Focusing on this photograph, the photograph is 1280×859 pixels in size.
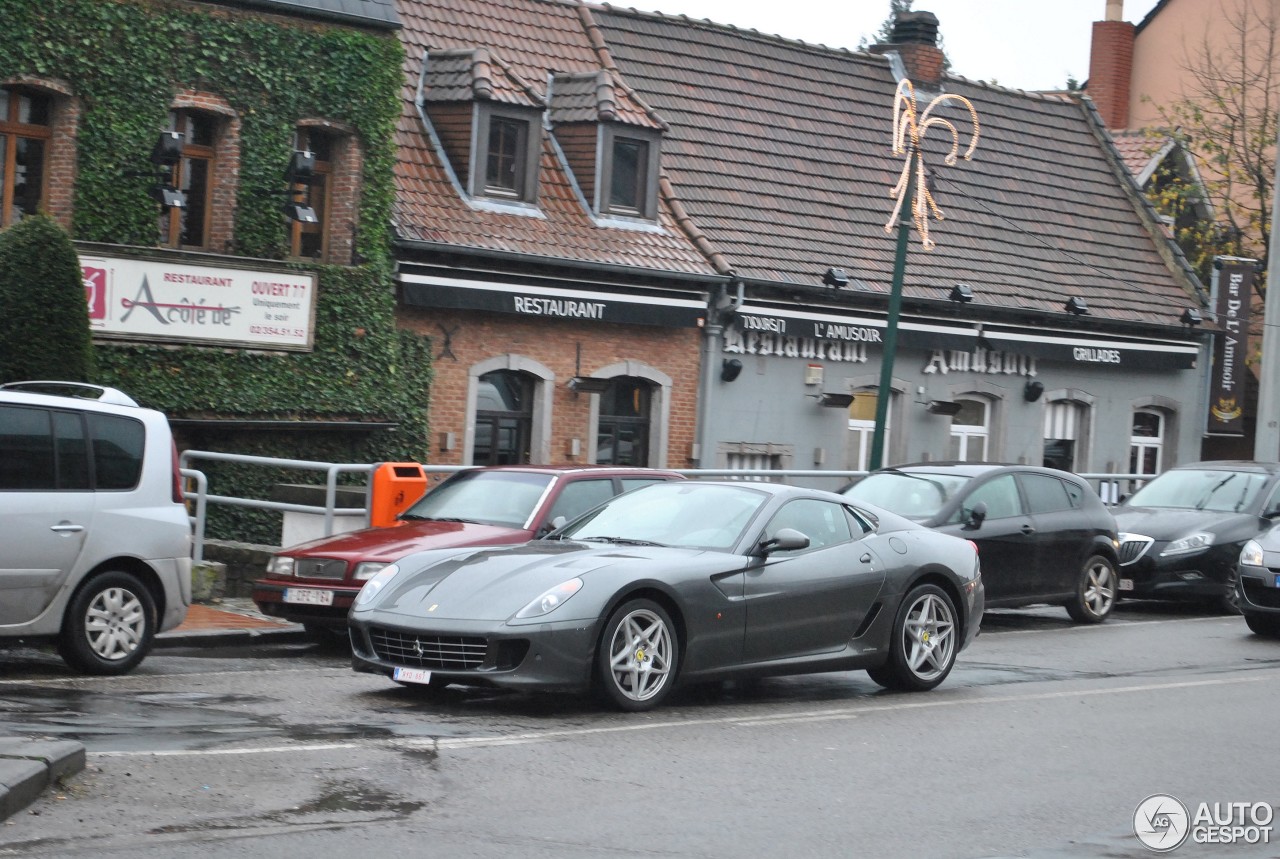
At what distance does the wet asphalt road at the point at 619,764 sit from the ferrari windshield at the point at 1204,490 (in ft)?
24.2

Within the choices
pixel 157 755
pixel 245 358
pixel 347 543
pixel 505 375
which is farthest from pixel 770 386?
pixel 157 755

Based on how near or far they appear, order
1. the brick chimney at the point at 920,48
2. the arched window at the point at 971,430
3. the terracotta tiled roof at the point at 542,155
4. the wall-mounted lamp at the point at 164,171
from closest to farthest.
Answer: the wall-mounted lamp at the point at 164,171, the terracotta tiled roof at the point at 542,155, the arched window at the point at 971,430, the brick chimney at the point at 920,48

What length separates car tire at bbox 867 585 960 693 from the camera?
12039 millimetres

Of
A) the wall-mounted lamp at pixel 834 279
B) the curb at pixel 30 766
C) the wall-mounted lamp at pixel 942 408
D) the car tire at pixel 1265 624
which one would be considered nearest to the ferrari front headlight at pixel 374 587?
the curb at pixel 30 766

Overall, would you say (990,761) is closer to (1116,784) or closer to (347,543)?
(1116,784)

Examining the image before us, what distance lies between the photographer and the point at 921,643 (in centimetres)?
1220

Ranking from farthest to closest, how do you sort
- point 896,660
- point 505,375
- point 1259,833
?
point 505,375, point 896,660, point 1259,833

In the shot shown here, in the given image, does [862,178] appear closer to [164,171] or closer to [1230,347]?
[1230,347]

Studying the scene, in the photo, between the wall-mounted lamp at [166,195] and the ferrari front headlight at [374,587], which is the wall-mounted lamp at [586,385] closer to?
the wall-mounted lamp at [166,195]

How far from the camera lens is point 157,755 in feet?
27.7

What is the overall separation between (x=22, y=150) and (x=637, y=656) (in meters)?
12.1

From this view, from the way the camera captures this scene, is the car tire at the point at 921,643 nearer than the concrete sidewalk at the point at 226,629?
Yes

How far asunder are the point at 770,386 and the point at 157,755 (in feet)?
62.7

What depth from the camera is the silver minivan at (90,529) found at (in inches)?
445
